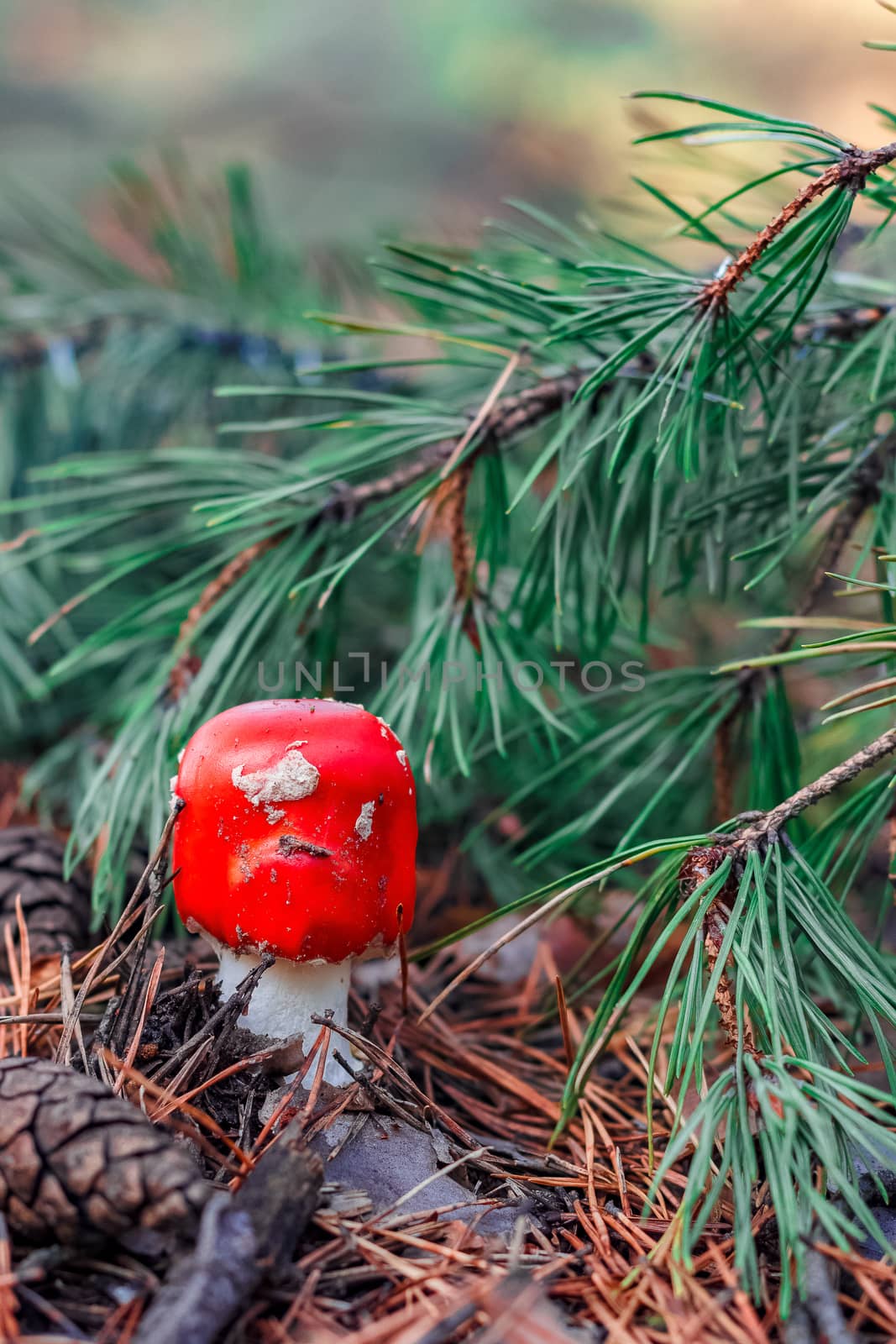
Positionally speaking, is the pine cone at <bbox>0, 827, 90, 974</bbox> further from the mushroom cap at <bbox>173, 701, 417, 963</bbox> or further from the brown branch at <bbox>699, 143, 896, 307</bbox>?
the brown branch at <bbox>699, 143, 896, 307</bbox>

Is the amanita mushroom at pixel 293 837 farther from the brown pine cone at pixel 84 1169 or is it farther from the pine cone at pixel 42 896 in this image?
the pine cone at pixel 42 896

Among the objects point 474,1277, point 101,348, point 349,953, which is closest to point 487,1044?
point 349,953

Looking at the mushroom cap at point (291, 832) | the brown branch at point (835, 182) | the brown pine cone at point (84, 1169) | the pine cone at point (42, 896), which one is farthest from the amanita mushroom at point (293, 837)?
the brown branch at point (835, 182)

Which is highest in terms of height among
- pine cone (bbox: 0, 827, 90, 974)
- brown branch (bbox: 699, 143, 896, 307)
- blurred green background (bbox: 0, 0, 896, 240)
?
blurred green background (bbox: 0, 0, 896, 240)

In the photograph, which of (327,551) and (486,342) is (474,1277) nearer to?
(327,551)

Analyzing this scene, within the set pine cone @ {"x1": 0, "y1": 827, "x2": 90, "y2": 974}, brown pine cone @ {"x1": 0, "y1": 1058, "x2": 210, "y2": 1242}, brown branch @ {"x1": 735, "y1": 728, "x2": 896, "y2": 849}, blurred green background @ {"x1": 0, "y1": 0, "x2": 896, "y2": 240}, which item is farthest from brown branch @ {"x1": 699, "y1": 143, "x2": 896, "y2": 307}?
blurred green background @ {"x1": 0, "y1": 0, "x2": 896, "y2": 240}

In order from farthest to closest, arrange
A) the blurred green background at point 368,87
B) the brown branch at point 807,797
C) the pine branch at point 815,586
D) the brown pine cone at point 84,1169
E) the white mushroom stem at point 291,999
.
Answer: the blurred green background at point 368,87 < the pine branch at point 815,586 < the white mushroom stem at point 291,999 < the brown branch at point 807,797 < the brown pine cone at point 84,1169

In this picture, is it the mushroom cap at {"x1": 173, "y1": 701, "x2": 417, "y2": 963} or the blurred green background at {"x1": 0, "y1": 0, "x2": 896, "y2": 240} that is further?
the blurred green background at {"x1": 0, "y1": 0, "x2": 896, "y2": 240}

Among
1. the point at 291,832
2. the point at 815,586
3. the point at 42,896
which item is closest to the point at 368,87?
the point at 815,586
